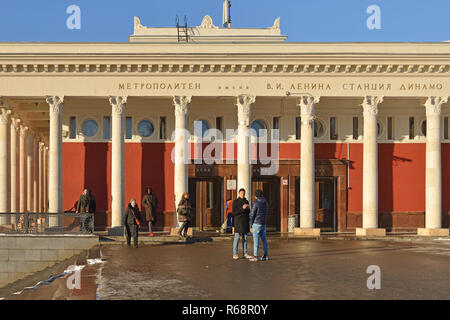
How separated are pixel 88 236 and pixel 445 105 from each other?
18.2 metres

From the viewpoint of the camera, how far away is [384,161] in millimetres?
30594

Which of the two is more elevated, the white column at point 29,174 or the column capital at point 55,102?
the column capital at point 55,102

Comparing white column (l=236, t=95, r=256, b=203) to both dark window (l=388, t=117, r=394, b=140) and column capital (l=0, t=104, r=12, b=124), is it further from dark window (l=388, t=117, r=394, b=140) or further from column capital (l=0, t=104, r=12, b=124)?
column capital (l=0, t=104, r=12, b=124)

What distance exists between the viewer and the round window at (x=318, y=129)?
30.5 meters

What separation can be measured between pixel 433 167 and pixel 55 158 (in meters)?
16.5

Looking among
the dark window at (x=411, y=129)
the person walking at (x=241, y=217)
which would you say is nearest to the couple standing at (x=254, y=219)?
the person walking at (x=241, y=217)

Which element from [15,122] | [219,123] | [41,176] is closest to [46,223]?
[219,123]

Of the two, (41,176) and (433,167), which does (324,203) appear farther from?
(41,176)

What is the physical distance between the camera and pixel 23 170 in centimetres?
3456

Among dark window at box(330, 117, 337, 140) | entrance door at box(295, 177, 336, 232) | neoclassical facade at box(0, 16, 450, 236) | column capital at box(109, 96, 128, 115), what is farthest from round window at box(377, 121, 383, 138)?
column capital at box(109, 96, 128, 115)

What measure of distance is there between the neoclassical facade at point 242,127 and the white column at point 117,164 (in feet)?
0.20

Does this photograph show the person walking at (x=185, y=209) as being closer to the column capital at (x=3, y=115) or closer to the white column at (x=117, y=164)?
the white column at (x=117, y=164)
